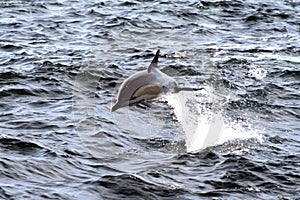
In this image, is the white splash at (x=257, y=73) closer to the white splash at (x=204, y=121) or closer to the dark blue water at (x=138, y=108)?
the dark blue water at (x=138, y=108)

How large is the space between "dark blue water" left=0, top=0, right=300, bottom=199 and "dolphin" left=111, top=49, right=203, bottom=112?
189 cm

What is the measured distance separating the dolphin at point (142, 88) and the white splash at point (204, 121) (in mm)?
3340

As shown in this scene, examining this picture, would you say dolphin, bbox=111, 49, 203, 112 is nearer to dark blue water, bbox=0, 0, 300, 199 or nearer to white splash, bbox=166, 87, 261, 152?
dark blue water, bbox=0, 0, 300, 199

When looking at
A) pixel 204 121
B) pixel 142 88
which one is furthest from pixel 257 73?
pixel 142 88

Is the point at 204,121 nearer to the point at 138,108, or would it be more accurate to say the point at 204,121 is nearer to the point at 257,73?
the point at 138,108

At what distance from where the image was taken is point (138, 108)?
16.1 meters

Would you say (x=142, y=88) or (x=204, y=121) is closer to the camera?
(x=142, y=88)

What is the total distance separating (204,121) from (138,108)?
4.67ft

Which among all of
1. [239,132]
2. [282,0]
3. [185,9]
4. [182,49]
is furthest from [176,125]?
[282,0]

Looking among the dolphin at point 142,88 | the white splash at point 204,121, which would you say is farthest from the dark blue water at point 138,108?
the dolphin at point 142,88

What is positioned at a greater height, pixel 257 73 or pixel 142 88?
pixel 142 88

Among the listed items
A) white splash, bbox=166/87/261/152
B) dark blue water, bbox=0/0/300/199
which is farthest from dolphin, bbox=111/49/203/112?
white splash, bbox=166/87/261/152

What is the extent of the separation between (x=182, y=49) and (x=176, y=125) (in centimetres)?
575

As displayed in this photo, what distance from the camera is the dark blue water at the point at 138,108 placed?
12562 millimetres
